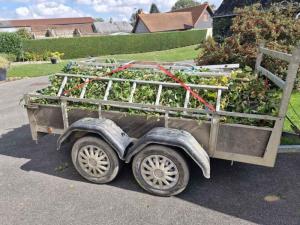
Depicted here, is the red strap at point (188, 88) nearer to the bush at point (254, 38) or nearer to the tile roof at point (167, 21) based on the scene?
the bush at point (254, 38)

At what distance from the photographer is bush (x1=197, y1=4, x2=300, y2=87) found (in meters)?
8.30

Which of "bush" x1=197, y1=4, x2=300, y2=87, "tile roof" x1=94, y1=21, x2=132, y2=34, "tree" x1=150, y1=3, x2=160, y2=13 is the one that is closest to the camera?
"bush" x1=197, y1=4, x2=300, y2=87

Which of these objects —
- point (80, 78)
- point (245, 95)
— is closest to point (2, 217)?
point (80, 78)

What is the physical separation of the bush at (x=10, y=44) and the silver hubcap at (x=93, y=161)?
24.0 meters

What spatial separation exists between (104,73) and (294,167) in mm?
3365

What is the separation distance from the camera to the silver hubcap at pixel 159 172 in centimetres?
380

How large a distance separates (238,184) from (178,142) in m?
1.30

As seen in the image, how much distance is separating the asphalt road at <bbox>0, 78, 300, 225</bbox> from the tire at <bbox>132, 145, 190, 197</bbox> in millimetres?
148

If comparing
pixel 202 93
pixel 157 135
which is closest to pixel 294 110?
pixel 202 93

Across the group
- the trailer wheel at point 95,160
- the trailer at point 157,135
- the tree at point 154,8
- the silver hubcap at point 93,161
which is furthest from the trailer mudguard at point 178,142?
the tree at point 154,8

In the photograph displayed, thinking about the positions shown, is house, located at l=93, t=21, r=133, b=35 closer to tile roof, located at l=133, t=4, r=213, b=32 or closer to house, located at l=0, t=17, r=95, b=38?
house, located at l=0, t=17, r=95, b=38

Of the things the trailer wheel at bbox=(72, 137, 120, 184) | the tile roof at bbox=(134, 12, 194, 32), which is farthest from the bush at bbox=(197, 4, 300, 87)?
the tile roof at bbox=(134, 12, 194, 32)

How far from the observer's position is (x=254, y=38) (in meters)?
8.74

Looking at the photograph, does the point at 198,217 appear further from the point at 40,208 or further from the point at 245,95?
the point at 40,208
